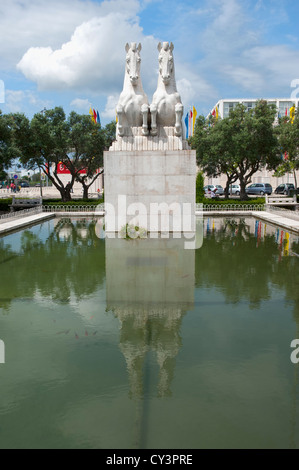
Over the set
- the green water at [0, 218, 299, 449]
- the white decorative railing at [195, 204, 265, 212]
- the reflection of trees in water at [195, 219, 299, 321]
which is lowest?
the green water at [0, 218, 299, 449]

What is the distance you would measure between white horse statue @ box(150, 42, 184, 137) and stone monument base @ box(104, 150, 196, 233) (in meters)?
1.15

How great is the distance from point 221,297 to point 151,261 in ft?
11.0

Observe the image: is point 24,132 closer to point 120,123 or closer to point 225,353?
point 120,123

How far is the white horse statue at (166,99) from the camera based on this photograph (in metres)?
14.6

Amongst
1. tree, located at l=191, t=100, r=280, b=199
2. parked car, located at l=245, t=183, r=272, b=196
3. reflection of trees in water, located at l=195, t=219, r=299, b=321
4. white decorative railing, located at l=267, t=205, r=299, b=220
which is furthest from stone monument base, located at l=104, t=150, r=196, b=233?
parked car, located at l=245, t=183, r=272, b=196

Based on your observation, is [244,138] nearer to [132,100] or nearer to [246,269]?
[132,100]

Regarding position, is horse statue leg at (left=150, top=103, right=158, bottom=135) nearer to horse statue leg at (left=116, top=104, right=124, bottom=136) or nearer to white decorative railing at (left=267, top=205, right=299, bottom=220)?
horse statue leg at (left=116, top=104, right=124, bottom=136)

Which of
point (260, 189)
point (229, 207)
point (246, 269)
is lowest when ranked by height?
point (246, 269)

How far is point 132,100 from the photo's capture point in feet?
48.9

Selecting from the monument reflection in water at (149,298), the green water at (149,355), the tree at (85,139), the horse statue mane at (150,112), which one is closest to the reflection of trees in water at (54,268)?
the green water at (149,355)

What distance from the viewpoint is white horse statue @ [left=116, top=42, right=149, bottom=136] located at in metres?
14.8

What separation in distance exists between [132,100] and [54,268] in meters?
7.81

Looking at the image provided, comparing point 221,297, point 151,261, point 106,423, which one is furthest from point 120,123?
point 106,423

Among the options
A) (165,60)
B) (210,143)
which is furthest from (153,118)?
(210,143)
